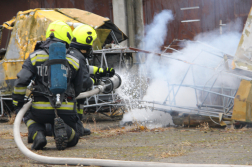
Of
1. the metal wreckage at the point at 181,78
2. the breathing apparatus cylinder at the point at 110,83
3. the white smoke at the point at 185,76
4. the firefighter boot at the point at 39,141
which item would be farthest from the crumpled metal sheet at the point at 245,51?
the firefighter boot at the point at 39,141

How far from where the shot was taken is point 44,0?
462 inches

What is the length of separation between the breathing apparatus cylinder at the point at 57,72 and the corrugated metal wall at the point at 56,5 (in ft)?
23.7

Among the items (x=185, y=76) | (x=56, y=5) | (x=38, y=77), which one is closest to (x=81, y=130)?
(x=38, y=77)

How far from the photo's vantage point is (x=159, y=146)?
409 cm

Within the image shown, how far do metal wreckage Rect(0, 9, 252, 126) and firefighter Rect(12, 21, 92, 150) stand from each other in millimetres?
1062

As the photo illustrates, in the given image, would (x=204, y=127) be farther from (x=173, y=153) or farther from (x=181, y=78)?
(x=173, y=153)

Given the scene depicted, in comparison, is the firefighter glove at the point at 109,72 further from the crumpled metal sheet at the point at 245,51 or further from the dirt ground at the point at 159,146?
the crumpled metal sheet at the point at 245,51

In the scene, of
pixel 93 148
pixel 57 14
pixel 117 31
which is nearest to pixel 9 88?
pixel 57 14

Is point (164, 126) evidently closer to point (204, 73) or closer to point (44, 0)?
point (204, 73)

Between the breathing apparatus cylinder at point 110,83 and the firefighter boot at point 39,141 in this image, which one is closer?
the firefighter boot at point 39,141

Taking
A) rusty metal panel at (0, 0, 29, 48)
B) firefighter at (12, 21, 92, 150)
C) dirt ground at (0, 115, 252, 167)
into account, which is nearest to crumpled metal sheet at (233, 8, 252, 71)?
dirt ground at (0, 115, 252, 167)

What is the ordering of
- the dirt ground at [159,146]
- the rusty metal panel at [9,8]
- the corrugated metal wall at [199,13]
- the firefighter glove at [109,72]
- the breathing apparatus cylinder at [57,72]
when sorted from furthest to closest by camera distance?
the rusty metal panel at [9,8] → the corrugated metal wall at [199,13] → the firefighter glove at [109,72] → the breathing apparatus cylinder at [57,72] → the dirt ground at [159,146]

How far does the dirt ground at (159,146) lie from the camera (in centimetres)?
330

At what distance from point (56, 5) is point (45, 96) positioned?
8265mm
